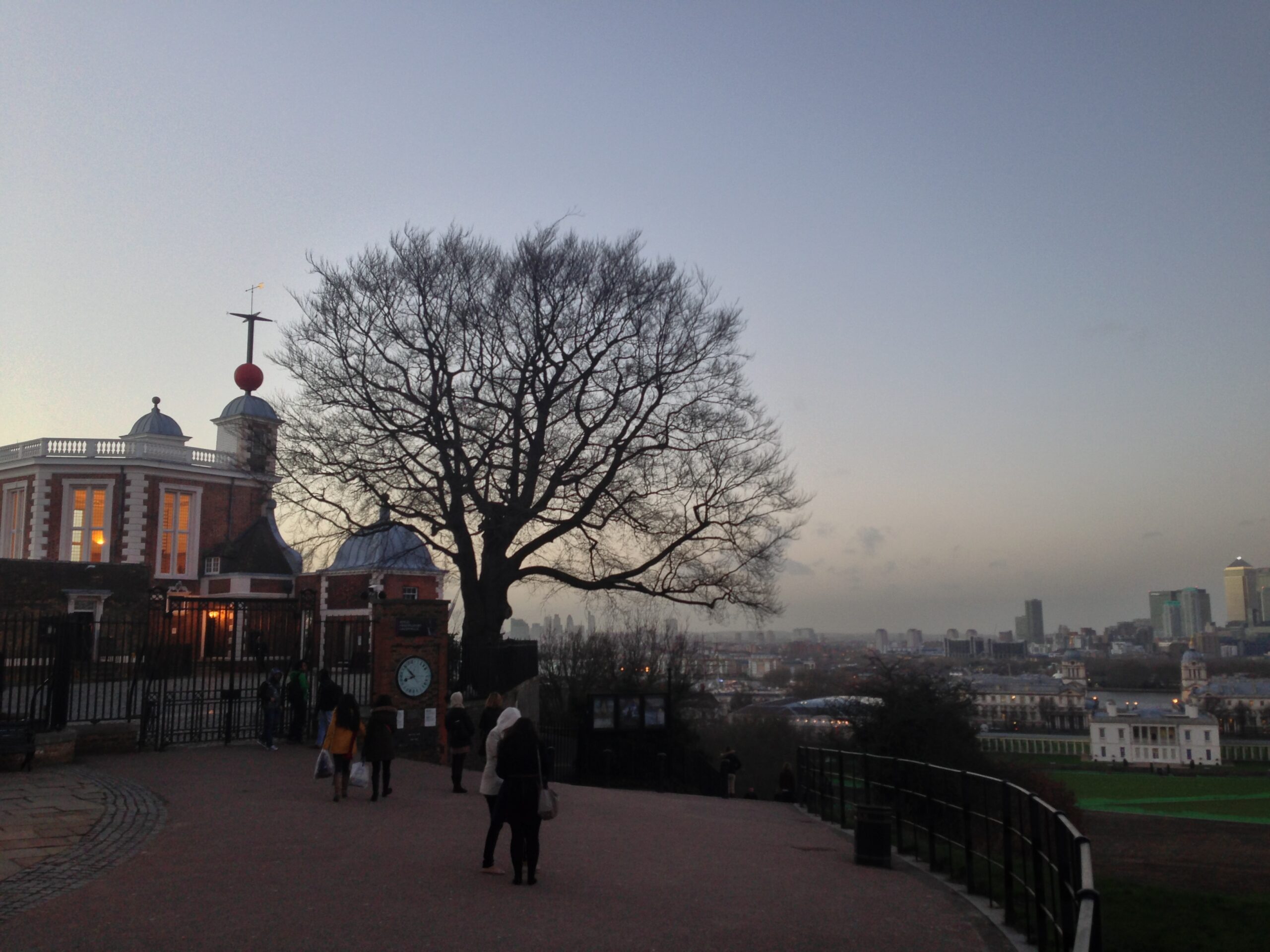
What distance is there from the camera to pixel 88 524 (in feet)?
137

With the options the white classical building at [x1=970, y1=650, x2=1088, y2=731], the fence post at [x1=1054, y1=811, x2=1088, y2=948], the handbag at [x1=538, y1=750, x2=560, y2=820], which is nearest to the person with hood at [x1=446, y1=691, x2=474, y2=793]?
the handbag at [x1=538, y1=750, x2=560, y2=820]

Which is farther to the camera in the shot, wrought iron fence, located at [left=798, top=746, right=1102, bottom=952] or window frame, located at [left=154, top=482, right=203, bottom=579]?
window frame, located at [left=154, top=482, right=203, bottom=579]

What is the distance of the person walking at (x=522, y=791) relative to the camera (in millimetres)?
8626

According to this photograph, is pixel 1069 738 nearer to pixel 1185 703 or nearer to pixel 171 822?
pixel 1185 703

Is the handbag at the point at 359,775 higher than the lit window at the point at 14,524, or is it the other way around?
the lit window at the point at 14,524

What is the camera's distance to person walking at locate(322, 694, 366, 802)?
1286 centimetres

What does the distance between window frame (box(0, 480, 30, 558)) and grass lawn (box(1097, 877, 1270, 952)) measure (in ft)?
136

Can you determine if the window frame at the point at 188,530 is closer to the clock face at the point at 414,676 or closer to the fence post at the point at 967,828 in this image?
the clock face at the point at 414,676

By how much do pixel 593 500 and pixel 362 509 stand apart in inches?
203

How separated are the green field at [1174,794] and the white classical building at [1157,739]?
7.42 metres

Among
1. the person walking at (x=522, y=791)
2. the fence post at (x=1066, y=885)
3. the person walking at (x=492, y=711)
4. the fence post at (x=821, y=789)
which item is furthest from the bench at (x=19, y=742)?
the fence post at (x=1066, y=885)

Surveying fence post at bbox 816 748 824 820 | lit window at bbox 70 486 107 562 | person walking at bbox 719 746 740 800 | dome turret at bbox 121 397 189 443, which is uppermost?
dome turret at bbox 121 397 189 443

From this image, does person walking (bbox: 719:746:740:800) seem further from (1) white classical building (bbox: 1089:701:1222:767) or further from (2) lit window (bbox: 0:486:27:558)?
(1) white classical building (bbox: 1089:701:1222:767)

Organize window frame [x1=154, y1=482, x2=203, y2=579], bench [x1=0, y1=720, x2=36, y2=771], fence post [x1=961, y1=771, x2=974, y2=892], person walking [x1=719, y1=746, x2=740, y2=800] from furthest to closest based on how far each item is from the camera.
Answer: window frame [x1=154, y1=482, x2=203, y2=579] → person walking [x1=719, y1=746, x2=740, y2=800] → bench [x1=0, y1=720, x2=36, y2=771] → fence post [x1=961, y1=771, x2=974, y2=892]
